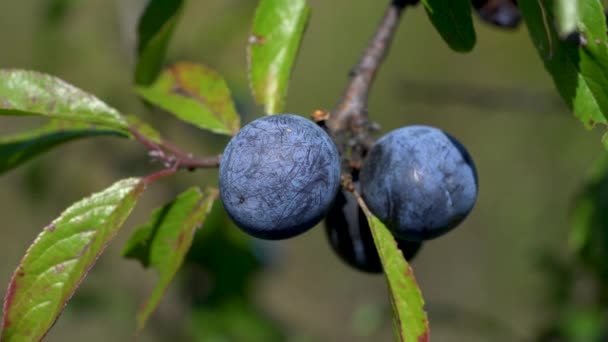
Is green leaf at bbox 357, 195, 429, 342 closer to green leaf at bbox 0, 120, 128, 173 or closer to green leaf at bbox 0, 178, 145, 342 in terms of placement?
green leaf at bbox 0, 178, 145, 342

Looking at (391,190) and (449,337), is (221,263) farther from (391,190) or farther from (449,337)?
(449,337)

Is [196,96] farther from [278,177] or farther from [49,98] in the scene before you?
[278,177]

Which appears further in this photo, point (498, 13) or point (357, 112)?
point (498, 13)

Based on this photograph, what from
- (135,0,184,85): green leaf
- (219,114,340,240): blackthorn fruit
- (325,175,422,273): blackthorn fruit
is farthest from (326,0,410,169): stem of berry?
(135,0,184,85): green leaf

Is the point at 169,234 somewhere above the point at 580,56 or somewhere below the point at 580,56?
below

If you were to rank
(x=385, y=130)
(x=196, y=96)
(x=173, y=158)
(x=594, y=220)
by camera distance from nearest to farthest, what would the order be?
(x=173, y=158), (x=196, y=96), (x=594, y=220), (x=385, y=130)

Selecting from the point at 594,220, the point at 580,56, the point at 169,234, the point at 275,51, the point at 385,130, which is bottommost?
the point at 385,130

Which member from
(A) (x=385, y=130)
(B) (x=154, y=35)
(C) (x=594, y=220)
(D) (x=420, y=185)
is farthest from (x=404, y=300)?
(A) (x=385, y=130)
